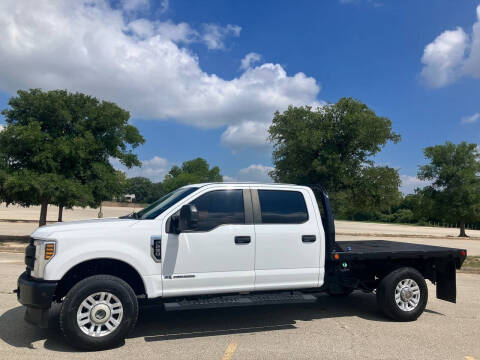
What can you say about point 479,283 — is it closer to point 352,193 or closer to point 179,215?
point 179,215

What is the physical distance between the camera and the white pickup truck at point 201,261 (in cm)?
483

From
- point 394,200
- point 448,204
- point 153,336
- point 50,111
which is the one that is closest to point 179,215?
point 153,336

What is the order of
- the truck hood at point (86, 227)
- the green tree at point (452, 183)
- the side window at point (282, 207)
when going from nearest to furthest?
1. the truck hood at point (86, 227)
2. the side window at point (282, 207)
3. the green tree at point (452, 183)

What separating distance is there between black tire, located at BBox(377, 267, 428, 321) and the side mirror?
10.6 feet

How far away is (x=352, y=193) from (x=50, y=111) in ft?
60.3

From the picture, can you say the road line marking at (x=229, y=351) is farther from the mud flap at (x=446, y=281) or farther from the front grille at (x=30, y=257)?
the mud flap at (x=446, y=281)

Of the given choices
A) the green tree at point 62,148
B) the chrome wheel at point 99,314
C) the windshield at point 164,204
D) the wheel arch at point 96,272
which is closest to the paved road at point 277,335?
the chrome wheel at point 99,314

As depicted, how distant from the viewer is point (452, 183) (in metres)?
33.7

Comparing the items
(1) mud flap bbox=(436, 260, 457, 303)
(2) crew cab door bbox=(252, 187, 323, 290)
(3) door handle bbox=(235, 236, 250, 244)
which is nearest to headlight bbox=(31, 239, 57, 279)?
(3) door handle bbox=(235, 236, 250, 244)

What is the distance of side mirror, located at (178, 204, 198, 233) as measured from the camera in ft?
16.1

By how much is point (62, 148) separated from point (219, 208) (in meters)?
11.9

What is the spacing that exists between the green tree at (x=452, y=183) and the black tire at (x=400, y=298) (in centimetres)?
3007

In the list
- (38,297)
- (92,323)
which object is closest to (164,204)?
(92,323)

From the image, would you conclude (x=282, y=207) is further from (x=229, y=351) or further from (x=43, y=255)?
(x=43, y=255)
